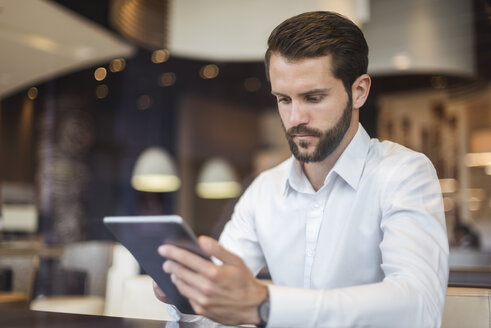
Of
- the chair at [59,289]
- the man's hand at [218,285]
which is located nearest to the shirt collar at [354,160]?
the man's hand at [218,285]

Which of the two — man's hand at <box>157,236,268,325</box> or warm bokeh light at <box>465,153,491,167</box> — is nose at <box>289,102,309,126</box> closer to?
man's hand at <box>157,236,268,325</box>

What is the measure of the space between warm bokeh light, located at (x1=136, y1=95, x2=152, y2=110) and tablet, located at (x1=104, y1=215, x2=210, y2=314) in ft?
23.2

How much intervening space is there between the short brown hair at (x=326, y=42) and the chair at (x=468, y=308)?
0.53m

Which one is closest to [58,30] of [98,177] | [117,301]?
[98,177]

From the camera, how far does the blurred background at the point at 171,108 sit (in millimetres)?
3963

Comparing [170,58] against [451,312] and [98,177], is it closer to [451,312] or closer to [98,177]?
[98,177]

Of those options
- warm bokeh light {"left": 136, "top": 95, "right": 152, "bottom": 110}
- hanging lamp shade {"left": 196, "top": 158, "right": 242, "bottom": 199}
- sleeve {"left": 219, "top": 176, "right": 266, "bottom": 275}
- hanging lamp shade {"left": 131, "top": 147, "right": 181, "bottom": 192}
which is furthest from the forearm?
warm bokeh light {"left": 136, "top": 95, "right": 152, "bottom": 110}

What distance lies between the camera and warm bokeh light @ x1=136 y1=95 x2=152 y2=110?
777cm

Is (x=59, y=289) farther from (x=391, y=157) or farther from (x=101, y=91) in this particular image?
(x=391, y=157)

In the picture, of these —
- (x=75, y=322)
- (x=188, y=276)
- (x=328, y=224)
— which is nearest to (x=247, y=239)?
(x=328, y=224)

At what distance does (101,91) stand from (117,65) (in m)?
0.50

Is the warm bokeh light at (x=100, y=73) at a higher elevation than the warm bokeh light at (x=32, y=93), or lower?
higher

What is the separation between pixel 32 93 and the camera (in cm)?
662

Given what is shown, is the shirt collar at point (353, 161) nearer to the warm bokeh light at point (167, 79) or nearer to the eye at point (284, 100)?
the eye at point (284, 100)
